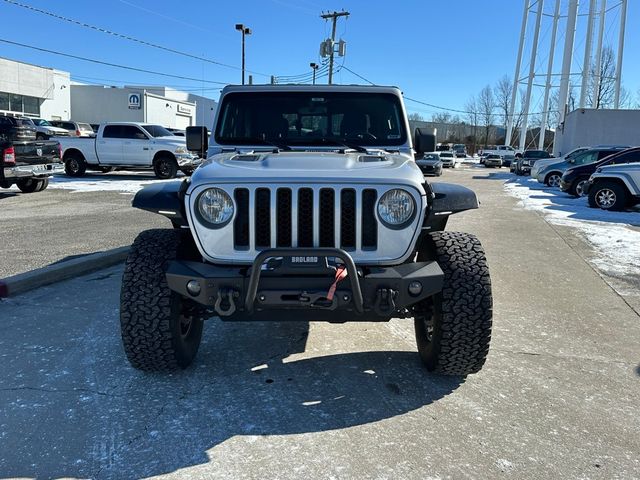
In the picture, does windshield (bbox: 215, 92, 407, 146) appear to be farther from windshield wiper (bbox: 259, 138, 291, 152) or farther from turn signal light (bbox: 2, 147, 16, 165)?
turn signal light (bbox: 2, 147, 16, 165)

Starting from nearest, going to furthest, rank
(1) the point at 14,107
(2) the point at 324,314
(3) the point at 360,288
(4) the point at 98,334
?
(3) the point at 360,288, (2) the point at 324,314, (4) the point at 98,334, (1) the point at 14,107

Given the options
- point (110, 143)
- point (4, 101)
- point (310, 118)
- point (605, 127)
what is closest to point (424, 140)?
point (310, 118)

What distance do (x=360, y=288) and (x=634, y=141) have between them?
33.1 m

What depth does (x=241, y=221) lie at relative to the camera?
2.95 m

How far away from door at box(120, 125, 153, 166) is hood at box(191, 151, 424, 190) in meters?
15.5

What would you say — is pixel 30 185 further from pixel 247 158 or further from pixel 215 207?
pixel 215 207

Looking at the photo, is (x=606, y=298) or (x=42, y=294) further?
(x=606, y=298)

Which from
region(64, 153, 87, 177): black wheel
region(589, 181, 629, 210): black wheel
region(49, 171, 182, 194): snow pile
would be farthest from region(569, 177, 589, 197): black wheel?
region(64, 153, 87, 177): black wheel

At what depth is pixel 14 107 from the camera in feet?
137

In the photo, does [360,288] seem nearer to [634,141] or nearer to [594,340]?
[594,340]

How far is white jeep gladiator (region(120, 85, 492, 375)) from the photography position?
2.79m

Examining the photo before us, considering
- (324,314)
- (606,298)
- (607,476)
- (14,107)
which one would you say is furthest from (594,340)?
(14,107)

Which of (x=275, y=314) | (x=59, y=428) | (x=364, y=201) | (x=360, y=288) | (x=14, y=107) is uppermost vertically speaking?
(x=14, y=107)

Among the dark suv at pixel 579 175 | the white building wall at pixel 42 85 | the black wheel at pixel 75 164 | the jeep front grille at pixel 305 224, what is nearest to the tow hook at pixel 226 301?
the jeep front grille at pixel 305 224
